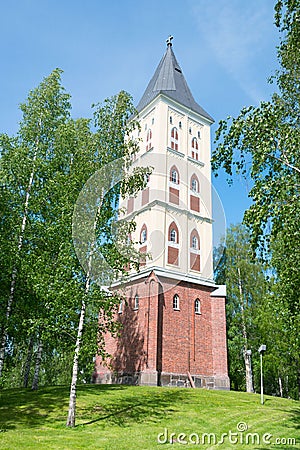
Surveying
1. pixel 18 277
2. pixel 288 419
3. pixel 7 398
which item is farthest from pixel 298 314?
pixel 7 398

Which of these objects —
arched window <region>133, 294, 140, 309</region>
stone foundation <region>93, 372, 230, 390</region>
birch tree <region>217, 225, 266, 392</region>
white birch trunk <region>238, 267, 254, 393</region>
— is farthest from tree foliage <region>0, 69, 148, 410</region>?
birch tree <region>217, 225, 266, 392</region>

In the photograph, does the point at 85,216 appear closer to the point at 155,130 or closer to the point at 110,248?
the point at 110,248

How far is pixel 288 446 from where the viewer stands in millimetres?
9680

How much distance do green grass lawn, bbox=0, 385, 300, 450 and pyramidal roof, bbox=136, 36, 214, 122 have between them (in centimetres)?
2245

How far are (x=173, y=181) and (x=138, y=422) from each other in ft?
27.2

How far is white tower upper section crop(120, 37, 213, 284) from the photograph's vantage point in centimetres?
1255

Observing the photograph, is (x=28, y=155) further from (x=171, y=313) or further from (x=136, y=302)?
(x=171, y=313)

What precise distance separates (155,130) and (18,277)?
1626cm

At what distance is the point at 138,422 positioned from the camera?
43.9ft

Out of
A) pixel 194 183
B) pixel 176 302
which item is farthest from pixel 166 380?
pixel 194 183

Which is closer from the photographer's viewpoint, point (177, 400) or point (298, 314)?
point (298, 314)

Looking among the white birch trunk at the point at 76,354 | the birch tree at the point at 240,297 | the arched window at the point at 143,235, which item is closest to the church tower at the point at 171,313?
the arched window at the point at 143,235

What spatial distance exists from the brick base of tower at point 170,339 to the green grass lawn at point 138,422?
479 centimetres

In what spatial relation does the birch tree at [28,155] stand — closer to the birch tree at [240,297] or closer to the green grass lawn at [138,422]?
the green grass lawn at [138,422]
